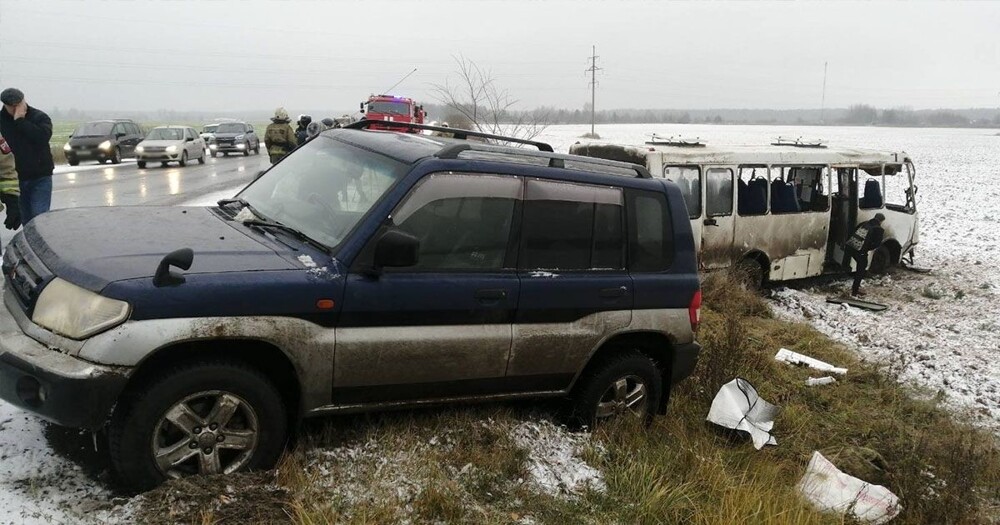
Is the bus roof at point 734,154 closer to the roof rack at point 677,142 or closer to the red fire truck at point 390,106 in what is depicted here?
the roof rack at point 677,142

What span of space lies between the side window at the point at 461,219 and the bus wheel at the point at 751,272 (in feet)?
21.9

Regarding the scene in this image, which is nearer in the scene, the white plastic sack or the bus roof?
the white plastic sack

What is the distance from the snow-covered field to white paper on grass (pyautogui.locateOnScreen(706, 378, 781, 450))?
133 centimetres

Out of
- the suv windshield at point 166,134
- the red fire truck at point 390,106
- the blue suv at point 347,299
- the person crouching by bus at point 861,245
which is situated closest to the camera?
the blue suv at point 347,299

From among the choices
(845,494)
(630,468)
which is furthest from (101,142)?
(845,494)

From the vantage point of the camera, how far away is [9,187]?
781cm

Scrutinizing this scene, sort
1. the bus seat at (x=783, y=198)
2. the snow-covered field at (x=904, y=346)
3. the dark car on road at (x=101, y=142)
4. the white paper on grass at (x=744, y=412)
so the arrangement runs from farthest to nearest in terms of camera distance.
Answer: the dark car on road at (x=101, y=142)
the bus seat at (x=783, y=198)
the white paper on grass at (x=744, y=412)
the snow-covered field at (x=904, y=346)

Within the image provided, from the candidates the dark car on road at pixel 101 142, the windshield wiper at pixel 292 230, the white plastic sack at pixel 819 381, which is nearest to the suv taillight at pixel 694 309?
the windshield wiper at pixel 292 230

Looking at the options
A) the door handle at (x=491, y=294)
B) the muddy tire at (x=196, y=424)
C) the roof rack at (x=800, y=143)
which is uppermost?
the roof rack at (x=800, y=143)

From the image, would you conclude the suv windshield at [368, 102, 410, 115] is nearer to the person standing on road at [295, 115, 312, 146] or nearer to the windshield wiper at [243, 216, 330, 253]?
the person standing on road at [295, 115, 312, 146]

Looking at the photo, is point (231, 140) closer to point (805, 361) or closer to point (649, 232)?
point (805, 361)

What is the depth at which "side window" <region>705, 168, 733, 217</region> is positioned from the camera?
965 cm

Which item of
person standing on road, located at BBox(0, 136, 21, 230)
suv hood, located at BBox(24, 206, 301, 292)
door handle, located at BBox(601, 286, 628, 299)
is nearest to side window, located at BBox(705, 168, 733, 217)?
door handle, located at BBox(601, 286, 628, 299)

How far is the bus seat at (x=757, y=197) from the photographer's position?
10281mm
